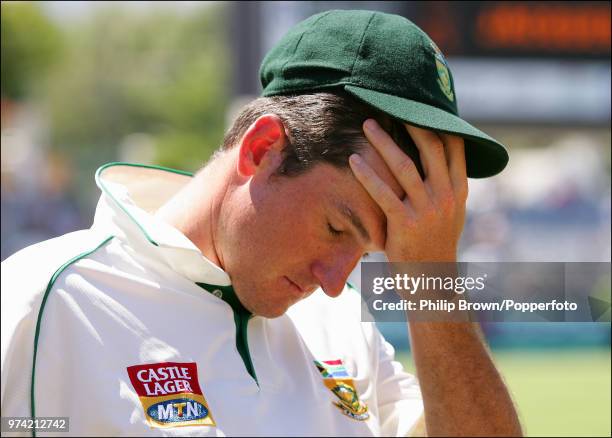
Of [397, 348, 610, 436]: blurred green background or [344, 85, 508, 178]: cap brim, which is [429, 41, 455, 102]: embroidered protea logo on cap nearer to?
[344, 85, 508, 178]: cap brim

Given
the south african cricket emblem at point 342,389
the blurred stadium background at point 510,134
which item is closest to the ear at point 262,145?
the south african cricket emblem at point 342,389

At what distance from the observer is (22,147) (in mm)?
16328

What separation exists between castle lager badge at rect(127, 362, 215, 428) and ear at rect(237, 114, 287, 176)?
0.40 m

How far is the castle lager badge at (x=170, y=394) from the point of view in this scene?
162cm

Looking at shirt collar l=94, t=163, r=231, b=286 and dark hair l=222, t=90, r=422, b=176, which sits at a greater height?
dark hair l=222, t=90, r=422, b=176

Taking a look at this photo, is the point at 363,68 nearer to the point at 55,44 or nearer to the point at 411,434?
the point at 411,434

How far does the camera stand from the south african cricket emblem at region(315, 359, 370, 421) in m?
1.89

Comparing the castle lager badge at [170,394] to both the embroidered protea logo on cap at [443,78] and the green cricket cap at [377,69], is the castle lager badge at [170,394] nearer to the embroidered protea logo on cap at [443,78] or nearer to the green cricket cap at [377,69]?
the green cricket cap at [377,69]

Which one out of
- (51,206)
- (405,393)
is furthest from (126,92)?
(405,393)

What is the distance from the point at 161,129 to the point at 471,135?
4123 centimetres

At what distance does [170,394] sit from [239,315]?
10.2 inches

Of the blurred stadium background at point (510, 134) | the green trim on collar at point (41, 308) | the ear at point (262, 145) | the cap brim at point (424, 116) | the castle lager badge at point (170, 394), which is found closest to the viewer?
the green trim on collar at point (41, 308)

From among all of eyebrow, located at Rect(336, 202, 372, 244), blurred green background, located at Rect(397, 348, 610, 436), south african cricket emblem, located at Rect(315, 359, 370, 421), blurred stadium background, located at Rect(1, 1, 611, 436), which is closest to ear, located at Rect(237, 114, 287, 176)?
eyebrow, located at Rect(336, 202, 372, 244)

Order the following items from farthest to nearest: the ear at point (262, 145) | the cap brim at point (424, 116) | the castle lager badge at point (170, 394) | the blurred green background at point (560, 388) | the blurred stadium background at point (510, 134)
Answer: the blurred stadium background at point (510, 134) → the blurred green background at point (560, 388) → the ear at point (262, 145) → the cap brim at point (424, 116) → the castle lager badge at point (170, 394)
